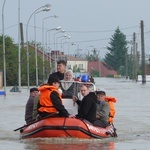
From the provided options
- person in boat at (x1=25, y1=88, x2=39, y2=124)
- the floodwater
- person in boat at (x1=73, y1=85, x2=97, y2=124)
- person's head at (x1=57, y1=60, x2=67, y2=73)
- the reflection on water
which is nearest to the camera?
the reflection on water

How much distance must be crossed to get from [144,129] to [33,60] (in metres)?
61.1

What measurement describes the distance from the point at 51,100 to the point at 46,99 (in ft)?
0.52

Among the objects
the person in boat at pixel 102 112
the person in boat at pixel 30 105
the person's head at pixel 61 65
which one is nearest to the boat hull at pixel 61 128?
the person in boat at pixel 102 112

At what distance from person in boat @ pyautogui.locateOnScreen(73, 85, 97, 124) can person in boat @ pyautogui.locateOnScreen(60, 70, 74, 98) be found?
1584 mm

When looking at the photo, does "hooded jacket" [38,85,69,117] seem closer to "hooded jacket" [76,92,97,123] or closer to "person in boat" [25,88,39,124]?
"hooded jacket" [76,92,97,123]

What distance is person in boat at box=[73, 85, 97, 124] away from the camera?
1825 centimetres

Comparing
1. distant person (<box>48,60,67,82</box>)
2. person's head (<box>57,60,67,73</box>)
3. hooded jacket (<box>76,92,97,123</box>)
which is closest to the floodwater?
hooded jacket (<box>76,92,97,123</box>)

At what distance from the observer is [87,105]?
723 inches

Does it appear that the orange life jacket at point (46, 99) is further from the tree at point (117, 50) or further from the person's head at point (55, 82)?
the tree at point (117, 50)

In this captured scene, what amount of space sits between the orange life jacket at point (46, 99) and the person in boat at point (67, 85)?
6.85 ft

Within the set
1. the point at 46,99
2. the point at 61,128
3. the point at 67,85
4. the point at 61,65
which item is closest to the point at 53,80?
the point at 46,99

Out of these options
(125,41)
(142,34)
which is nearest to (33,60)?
(142,34)

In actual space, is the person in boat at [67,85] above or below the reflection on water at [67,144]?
above

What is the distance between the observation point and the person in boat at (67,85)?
2028 centimetres
